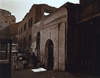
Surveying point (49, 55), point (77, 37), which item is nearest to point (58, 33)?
point (77, 37)

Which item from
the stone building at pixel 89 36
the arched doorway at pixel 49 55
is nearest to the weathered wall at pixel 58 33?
the arched doorway at pixel 49 55

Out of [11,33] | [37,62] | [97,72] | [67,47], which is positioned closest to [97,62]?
[97,72]

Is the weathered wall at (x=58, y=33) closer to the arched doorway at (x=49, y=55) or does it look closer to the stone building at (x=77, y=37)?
the stone building at (x=77, y=37)

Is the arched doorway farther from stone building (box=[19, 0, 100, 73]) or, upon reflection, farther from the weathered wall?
stone building (box=[19, 0, 100, 73])

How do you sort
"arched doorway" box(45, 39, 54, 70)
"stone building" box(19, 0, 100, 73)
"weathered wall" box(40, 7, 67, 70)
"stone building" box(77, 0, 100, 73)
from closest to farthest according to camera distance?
"stone building" box(77, 0, 100, 73) < "stone building" box(19, 0, 100, 73) < "weathered wall" box(40, 7, 67, 70) < "arched doorway" box(45, 39, 54, 70)

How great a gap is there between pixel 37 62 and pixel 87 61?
6.97 m

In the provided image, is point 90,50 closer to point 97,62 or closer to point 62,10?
point 97,62

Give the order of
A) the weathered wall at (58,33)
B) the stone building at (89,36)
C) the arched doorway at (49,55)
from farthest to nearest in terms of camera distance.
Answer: the arched doorway at (49,55)
the weathered wall at (58,33)
the stone building at (89,36)

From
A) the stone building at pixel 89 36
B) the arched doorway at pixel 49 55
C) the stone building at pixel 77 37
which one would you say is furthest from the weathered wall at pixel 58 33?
the stone building at pixel 89 36

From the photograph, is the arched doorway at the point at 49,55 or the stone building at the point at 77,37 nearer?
the stone building at the point at 77,37

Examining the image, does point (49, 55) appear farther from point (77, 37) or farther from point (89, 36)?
point (89, 36)

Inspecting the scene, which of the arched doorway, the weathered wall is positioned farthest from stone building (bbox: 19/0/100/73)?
Result: the arched doorway

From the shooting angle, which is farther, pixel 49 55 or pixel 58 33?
pixel 49 55

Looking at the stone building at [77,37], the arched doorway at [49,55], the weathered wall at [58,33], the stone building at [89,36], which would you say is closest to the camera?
the stone building at [89,36]
